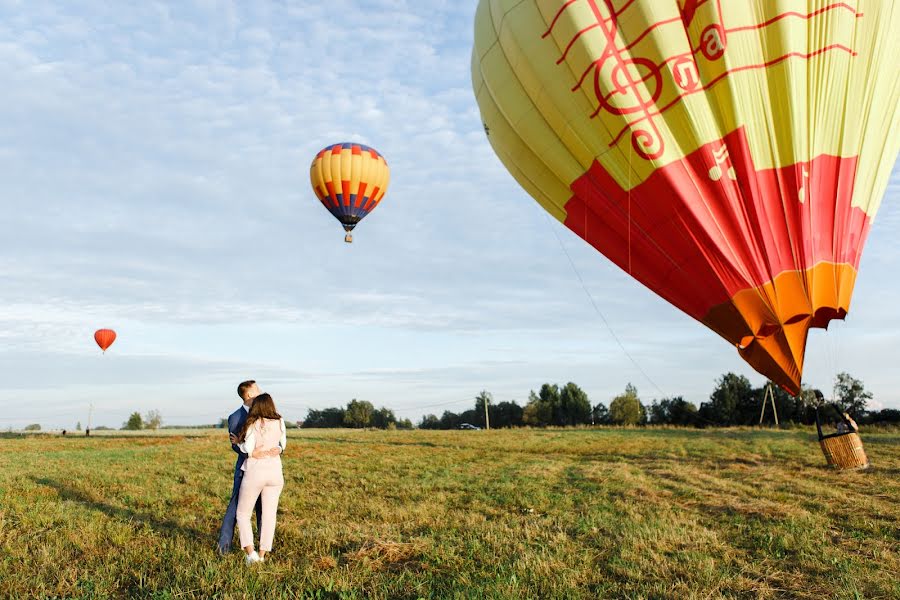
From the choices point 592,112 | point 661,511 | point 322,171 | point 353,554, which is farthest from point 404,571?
point 322,171

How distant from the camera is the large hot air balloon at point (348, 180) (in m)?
23.1

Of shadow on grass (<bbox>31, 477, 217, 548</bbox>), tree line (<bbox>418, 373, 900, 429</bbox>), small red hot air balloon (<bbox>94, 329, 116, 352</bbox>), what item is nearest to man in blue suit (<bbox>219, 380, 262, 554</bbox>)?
shadow on grass (<bbox>31, 477, 217, 548</bbox>)

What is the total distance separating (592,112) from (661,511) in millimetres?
6165

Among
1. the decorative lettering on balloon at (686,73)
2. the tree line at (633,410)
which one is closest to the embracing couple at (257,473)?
the decorative lettering on balloon at (686,73)

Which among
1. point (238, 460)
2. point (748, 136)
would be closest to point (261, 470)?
point (238, 460)

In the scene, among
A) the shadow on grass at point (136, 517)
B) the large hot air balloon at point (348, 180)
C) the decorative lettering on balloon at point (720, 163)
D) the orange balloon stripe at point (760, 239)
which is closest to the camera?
the shadow on grass at point (136, 517)

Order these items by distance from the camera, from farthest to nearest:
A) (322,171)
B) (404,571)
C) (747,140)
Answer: (322,171)
(747,140)
(404,571)

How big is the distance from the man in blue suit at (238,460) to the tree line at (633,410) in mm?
Answer: 67908

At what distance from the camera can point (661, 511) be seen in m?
9.39

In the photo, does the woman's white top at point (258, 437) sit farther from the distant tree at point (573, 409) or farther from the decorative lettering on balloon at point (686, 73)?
the distant tree at point (573, 409)

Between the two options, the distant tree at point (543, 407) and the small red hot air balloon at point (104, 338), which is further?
the distant tree at point (543, 407)

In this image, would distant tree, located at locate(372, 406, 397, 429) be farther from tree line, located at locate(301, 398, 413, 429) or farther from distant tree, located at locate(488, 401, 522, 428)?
distant tree, located at locate(488, 401, 522, 428)

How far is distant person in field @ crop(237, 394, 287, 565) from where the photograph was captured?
6.47 metres

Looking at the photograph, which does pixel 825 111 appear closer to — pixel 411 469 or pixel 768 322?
pixel 768 322
